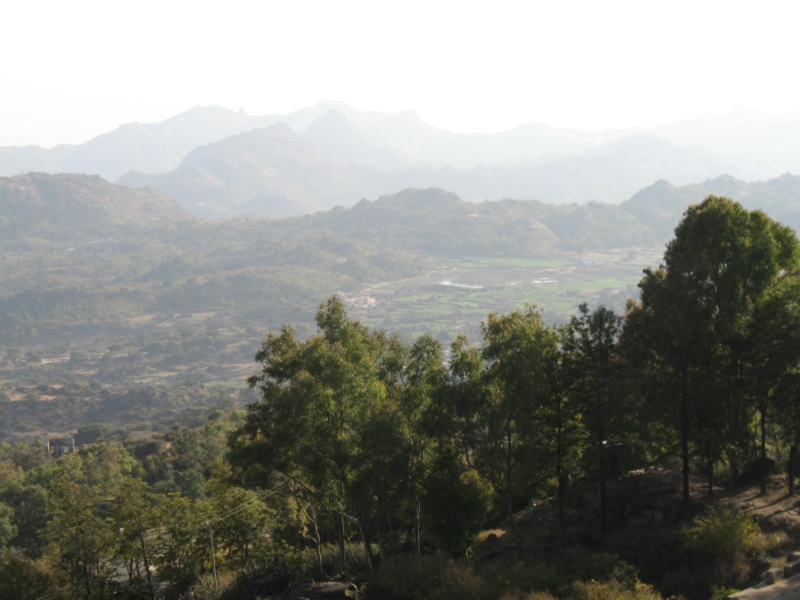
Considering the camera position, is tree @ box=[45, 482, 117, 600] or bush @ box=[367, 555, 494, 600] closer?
bush @ box=[367, 555, 494, 600]

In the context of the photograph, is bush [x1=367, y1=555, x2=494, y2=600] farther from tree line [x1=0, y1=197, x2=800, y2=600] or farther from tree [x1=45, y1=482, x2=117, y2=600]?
tree [x1=45, y1=482, x2=117, y2=600]

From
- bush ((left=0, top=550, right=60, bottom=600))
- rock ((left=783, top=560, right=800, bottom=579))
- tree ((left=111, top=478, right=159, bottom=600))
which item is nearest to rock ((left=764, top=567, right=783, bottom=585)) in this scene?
rock ((left=783, top=560, right=800, bottom=579))

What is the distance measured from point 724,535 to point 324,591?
31.1 feet

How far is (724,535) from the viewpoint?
15.3 m

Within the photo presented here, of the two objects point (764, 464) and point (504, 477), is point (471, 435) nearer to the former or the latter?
point (504, 477)

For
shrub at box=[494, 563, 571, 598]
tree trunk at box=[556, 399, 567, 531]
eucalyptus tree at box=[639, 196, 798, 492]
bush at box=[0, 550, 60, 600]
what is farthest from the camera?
bush at box=[0, 550, 60, 600]

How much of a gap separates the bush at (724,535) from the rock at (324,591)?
8.15 metres

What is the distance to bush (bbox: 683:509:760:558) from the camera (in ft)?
49.4

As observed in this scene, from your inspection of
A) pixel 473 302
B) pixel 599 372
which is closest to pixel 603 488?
pixel 599 372

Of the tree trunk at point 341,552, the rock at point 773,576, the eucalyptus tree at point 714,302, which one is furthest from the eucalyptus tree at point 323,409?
the rock at point 773,576

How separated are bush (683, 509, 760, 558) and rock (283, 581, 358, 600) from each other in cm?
815

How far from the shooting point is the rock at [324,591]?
53.0ft

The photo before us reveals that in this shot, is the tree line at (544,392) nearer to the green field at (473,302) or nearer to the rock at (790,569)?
the rock at (790,569)

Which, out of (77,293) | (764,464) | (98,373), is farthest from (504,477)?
(77,293)
